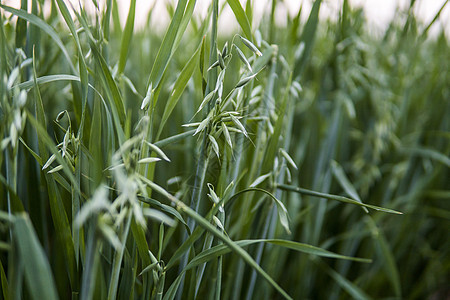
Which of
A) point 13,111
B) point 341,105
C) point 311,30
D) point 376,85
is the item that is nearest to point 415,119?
point 376,85

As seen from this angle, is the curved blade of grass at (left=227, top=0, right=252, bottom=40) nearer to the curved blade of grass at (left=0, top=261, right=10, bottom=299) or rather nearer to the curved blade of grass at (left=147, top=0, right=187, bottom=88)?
the curved blade of grass at (left=147, top=0, right=187, bottom=88)

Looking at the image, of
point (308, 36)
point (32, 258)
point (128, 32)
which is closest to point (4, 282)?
point (32, 258)

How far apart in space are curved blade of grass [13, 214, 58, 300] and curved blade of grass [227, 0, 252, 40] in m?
0.31

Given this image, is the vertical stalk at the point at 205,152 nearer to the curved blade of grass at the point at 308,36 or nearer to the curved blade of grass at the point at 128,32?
the curved blade of grass at the point at 128,32

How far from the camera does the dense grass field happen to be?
0.39 m

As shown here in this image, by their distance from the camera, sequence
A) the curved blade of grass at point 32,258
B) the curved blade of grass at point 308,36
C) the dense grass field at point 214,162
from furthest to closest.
Result: the curved blade of grass at point 308,36, the dense grass field at point 214,162, the curved blade of grass at point 32,258

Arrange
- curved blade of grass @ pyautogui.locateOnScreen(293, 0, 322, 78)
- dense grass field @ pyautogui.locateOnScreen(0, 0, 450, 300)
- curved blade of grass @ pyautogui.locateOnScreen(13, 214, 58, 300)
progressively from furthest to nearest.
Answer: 1. curved blade of grass @ pyautogui.locateOnScreen(293, 0, 322, 78)
2. dense grass field @ pyautogui.locateOnScreen(0, 0, 450, 300)
3. curved blade of grass @ pyautogui.locateOnScreen(13, 214, 58, 300)

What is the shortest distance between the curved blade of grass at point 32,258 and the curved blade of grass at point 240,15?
1.00 ft

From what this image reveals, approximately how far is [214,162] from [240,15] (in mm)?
185

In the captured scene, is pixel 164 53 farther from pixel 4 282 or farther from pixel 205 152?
pixel 4 282

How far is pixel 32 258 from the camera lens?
0.27 meters

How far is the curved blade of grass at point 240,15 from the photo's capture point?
45 centimetres

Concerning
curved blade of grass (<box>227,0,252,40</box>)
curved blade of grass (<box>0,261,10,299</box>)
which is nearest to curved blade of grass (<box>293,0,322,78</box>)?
curved blade of grass (<box>227,0,252,40</box>)

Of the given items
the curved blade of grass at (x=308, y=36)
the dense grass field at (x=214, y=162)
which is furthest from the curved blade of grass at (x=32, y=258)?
the curved blade of grass at (x=308, y=36)
